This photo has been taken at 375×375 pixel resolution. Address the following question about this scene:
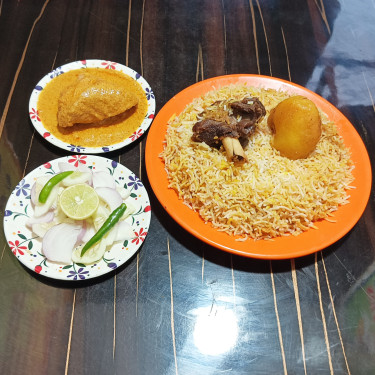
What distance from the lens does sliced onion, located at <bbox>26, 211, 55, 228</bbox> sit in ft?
8.09

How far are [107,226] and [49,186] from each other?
50 cm

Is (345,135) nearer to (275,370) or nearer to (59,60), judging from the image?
(275,370)

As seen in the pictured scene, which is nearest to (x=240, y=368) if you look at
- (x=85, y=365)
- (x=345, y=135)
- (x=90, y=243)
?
(x=85, y=365)

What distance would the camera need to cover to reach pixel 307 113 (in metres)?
2.57

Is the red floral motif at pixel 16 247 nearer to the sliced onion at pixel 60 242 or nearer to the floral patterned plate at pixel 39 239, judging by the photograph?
the floral patterned plate at pixel 39 239

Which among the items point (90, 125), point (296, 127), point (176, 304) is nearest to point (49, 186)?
point (90, 125)

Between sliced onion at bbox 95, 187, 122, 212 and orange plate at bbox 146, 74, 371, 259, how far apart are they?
10.7 inches

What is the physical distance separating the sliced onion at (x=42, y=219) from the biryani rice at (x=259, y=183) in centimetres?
87

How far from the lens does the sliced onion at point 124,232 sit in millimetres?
2465

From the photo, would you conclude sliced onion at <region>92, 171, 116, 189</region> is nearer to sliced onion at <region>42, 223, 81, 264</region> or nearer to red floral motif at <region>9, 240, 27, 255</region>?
sliced onion at <region>42, 223, 81, 264</region>

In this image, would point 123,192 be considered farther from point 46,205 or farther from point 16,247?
point 16,247

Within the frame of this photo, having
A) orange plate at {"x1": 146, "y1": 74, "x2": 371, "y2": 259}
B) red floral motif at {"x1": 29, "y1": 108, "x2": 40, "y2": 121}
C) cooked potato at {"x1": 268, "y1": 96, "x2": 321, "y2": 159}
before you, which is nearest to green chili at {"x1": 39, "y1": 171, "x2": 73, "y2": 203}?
orange plate at {"x1": 146, "y1": 74, "x2": 371, "y2": 259}

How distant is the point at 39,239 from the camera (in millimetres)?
2439

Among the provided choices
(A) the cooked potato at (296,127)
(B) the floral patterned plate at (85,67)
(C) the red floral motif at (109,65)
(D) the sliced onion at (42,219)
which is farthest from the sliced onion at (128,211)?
(C) the red floral motif at (109,65)
